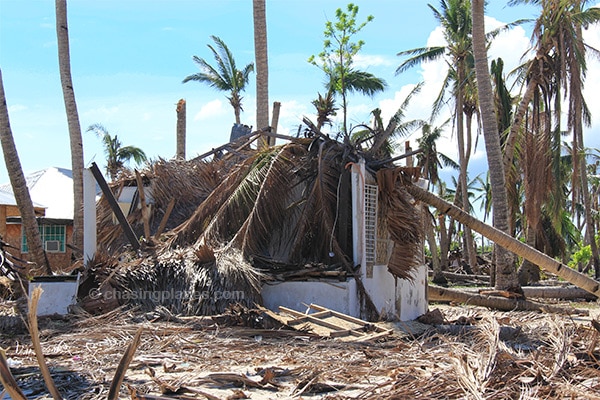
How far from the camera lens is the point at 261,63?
18312 millimetres

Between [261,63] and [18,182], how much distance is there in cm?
731

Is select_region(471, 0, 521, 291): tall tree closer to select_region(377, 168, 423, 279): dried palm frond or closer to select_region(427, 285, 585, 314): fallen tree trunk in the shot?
select_region(427, 285, 585, 314): fallen tree trunk

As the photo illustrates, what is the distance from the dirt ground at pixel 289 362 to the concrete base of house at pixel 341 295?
1.31 m

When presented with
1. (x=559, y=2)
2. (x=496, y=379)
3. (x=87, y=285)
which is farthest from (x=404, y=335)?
(x=559, y=2)

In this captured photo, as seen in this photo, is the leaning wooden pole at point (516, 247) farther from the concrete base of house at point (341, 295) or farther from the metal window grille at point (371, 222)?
the concrete base of house at point (341, 295)

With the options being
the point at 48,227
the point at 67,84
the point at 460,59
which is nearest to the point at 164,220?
the point at 67,84

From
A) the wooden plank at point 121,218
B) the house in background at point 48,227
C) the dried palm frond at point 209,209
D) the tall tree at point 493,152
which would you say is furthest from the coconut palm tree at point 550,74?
the house in background at point 48,227

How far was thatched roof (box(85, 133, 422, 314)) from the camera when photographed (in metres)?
11.4

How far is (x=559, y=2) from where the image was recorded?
60.9 ft

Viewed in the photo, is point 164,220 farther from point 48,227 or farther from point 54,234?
point 54,234

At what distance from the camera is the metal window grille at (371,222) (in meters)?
12.2

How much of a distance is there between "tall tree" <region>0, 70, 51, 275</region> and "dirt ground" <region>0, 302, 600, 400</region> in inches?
177

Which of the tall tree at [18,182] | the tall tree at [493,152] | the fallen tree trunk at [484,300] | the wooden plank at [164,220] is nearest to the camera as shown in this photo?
the wooden plank at [164,220]

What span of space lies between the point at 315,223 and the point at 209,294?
8.38 feet
